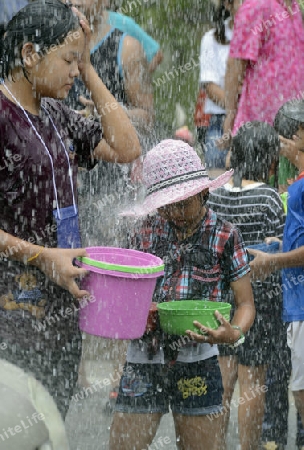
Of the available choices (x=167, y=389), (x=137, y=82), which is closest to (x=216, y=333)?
(x=167, y=389)

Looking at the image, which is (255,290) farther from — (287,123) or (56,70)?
(56,70)

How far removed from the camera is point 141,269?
3.26 metres

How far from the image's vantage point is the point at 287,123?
5078mm

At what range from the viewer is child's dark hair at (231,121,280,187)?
500 centimetres

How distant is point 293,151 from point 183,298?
1.54 meters

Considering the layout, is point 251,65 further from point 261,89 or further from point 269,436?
point 269,436

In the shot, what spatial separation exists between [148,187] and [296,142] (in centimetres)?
139

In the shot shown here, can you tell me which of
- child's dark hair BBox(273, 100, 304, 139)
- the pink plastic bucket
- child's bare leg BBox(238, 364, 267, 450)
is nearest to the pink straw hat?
the pink plastic bucket

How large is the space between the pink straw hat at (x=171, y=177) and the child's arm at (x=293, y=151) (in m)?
1.14

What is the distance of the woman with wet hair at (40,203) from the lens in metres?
3.21

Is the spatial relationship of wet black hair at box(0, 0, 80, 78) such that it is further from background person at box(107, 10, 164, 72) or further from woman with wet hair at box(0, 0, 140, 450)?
background person at box(107, 10, 164, 72)

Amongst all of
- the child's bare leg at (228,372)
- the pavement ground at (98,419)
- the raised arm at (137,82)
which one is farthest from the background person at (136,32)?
the child's bare leg at (228,372)

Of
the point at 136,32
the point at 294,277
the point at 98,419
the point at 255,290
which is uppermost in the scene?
the point at 136,32

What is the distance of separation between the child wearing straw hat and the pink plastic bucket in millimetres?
412
